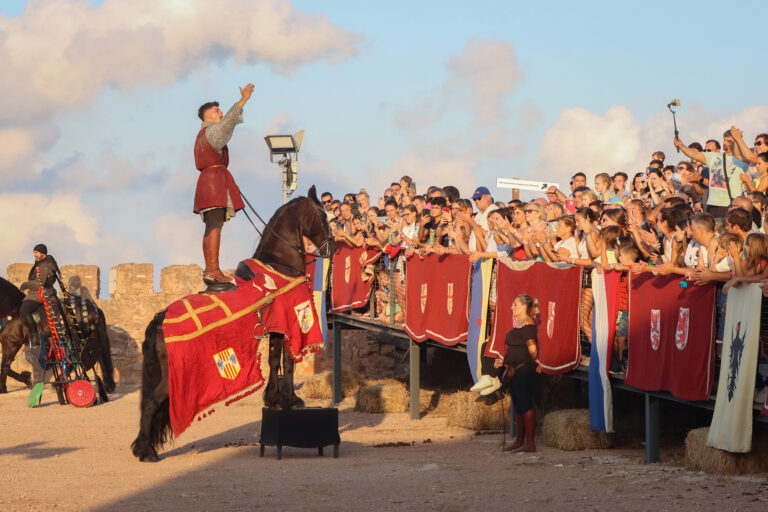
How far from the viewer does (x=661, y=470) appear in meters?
9.71

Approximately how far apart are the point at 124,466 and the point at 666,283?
6169mm

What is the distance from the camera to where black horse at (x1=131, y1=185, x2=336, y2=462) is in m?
11.5

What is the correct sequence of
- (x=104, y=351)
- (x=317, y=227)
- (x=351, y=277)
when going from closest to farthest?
(x=317, y=227), (x=351, y=277), (x=104, y=351)

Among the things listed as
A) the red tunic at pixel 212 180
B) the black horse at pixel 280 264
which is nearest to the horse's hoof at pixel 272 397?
the black horse at pixel 280 264

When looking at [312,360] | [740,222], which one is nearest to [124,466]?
[740,222]

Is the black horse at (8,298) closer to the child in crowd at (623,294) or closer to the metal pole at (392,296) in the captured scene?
the metal pole at (392,296)

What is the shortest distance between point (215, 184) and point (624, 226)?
468 cm

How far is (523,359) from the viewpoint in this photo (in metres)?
11.2

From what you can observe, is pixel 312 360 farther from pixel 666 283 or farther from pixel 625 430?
pixel 666 283

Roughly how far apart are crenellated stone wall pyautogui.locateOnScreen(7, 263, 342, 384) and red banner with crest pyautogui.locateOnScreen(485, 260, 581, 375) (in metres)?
12.7

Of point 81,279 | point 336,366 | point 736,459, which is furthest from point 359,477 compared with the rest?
point 81,279

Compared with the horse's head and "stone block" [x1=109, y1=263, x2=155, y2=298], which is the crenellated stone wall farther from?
the horse's head

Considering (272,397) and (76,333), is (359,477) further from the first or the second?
(76,333)

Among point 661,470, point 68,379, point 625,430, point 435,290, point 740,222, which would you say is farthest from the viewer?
point 68,379
